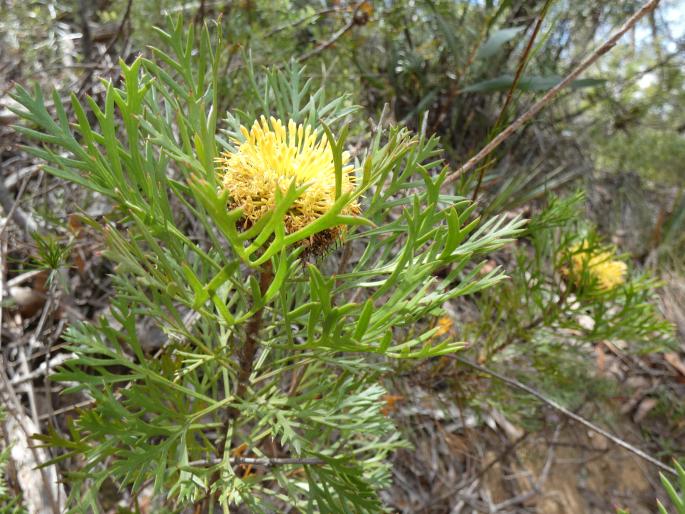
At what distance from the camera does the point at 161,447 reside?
1.80 ft

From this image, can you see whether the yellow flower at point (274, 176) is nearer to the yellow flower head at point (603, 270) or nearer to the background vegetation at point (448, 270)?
the background vegetation at point (448, 270)

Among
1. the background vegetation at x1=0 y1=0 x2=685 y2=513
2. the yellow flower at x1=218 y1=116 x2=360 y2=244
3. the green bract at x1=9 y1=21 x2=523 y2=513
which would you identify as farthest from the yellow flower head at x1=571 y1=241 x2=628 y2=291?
the yellow flower at x1=218 y1=116 x2=360 y2=244

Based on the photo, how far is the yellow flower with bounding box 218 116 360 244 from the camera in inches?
19.4

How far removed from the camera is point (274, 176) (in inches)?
19.6

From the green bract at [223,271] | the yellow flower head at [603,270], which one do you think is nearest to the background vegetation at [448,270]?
the yellow flower head at [603,270]

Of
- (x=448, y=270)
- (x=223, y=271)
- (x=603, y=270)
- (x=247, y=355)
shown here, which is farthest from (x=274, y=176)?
(x=448, y=270)

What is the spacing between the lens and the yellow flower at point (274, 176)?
49 cm

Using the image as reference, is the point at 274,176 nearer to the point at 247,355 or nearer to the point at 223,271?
the point at 223,271

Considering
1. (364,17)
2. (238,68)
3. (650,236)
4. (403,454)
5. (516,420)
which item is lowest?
(403,454)

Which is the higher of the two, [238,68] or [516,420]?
[238,68]

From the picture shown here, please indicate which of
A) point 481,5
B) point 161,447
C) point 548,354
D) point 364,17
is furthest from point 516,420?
point 481,5

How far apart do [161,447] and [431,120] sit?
1598 mm

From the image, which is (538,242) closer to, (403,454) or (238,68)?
(403,454)

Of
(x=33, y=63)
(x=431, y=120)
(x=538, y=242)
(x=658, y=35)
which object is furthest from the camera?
(x=658, y=35)
